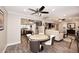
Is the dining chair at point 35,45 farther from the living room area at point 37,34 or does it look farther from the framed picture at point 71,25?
the framed picture at point 71,25

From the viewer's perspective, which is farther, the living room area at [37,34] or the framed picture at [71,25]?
the framed picture at [71,25]

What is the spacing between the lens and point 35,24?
29.8ft

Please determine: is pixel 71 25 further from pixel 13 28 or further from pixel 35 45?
pixel 35 45

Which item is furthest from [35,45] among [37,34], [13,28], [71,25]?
[71,25]

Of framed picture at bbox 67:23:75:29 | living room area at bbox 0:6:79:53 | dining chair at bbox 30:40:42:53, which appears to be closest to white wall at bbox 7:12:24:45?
living room area at bbox 0:6:79:53

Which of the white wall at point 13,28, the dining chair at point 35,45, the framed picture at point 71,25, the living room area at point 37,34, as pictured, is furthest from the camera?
the framed picture at point 71,25

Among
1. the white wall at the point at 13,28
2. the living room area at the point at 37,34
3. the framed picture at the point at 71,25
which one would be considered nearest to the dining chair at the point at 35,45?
the living room area at the point at 37,34

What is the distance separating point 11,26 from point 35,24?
15.2 ft

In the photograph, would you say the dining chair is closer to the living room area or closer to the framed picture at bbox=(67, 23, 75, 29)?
the living room area

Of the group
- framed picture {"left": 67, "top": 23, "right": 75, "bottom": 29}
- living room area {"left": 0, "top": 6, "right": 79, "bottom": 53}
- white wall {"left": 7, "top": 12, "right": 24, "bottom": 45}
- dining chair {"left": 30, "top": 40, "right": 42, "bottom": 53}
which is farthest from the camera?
framed picture {"left": 67, "top": 23, "right": 75, "bottom": 29}

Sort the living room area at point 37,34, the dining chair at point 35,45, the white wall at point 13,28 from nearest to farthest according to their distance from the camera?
the dining chair at point 35,45 → the living room area at point 37,34 → the white wall at point 13,28
